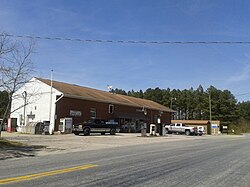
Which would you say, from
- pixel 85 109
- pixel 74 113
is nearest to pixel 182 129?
pixel 85 109

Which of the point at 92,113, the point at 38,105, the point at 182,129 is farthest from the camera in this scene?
the point at 182,129

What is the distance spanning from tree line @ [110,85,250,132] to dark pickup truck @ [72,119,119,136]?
57.4 meters

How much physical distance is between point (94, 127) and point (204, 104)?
230ft

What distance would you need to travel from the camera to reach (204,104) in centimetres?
10231

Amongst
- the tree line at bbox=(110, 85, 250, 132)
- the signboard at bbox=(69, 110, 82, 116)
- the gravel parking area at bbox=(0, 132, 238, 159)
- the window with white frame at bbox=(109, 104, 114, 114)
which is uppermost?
the tree line at bbox=(110, 85, 250, 132)

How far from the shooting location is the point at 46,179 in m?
8.68

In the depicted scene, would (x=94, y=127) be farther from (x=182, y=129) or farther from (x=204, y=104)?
(x=204, y=104)

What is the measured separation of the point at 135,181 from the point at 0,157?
801 centimetres

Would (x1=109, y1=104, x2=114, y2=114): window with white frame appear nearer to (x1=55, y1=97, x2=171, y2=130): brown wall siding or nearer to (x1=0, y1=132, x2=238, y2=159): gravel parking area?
(x1=55, y1=97, x2=171, y2=130): brown wall siding

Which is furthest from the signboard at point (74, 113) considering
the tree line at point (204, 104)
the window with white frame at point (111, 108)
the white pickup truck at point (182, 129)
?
the tree line at point (204, 104)

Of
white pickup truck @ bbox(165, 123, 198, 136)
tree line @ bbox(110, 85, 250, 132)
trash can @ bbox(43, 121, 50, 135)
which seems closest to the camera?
trash can @ bbox(43, 121, 50, 135)

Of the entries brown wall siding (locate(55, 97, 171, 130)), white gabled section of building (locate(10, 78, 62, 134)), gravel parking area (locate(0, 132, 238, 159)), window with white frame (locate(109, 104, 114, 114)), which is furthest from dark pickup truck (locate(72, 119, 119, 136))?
window with white frame (locate(109, 104, 114, 114))

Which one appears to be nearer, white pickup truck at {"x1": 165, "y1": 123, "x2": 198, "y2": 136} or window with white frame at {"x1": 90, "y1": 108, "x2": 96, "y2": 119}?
window with white frame at {"x1": 90, "y1": 108, "x2": 96, "y2": 119}

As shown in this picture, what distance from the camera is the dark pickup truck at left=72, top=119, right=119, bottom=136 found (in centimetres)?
3616
